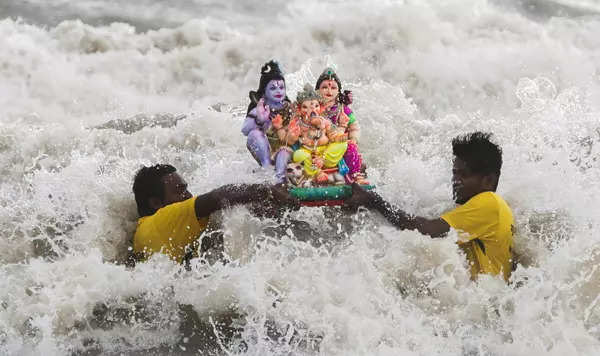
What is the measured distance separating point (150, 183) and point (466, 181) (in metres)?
2.07

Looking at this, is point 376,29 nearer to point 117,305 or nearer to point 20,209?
point 20,209

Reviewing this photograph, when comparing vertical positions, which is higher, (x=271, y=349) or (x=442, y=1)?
(x=442, y=1)

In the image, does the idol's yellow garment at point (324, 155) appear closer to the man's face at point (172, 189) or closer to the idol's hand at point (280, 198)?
the idol's hand at point (280, 198)

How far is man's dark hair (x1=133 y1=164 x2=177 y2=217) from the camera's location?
4422mm

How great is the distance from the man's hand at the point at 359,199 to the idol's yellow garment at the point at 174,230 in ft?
3.02

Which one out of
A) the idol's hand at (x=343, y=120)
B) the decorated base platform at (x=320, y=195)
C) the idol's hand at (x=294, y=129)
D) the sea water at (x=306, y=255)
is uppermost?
the idol's hand at (x=343, y=120)

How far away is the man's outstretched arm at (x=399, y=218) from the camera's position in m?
3.74

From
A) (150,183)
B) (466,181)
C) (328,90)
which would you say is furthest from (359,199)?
(150,183)

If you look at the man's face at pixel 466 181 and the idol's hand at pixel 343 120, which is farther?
the idol's hand at pixel 343 120

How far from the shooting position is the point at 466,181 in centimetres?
388

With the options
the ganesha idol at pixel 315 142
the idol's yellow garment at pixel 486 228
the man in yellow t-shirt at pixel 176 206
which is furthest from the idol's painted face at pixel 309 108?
the idol's yellow garment at pixel 486 228

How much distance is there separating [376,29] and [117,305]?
917cm

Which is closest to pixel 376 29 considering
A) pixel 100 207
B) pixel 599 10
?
pixel 599 10

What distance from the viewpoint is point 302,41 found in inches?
482
